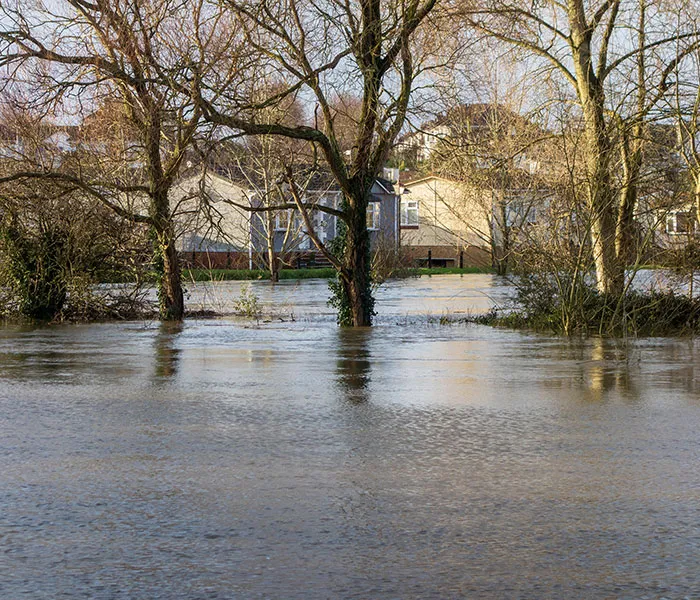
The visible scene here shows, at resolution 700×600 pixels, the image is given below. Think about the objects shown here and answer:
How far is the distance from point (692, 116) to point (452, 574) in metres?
15.0

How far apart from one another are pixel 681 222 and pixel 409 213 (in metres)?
66.4

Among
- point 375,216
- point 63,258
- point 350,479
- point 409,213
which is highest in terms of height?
point 409,213

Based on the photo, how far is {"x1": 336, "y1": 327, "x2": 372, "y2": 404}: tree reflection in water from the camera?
12.7 m

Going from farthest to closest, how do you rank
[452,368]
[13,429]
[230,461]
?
[452,368]
[13,429]
[230,461]

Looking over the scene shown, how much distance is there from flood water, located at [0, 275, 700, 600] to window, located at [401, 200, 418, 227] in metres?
70.8

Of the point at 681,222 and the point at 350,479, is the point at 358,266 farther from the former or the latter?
the point at 350,479

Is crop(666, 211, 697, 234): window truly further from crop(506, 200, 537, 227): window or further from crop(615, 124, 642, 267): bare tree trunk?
crop(506, 200, 537, 227): window

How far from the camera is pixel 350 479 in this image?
7820 millimetres

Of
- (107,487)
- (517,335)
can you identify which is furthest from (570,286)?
(107,487)

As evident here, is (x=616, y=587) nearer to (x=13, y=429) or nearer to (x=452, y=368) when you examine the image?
(x=13, y=429)

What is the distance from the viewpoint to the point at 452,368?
15383mm

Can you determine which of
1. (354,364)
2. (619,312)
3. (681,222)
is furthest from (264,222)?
(354,364)

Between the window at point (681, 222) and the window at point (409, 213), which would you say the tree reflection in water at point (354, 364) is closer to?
the window at point (681, 222)

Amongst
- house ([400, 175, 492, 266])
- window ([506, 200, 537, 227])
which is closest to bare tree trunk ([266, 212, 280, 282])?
window ([506, 200, 537, 227])
